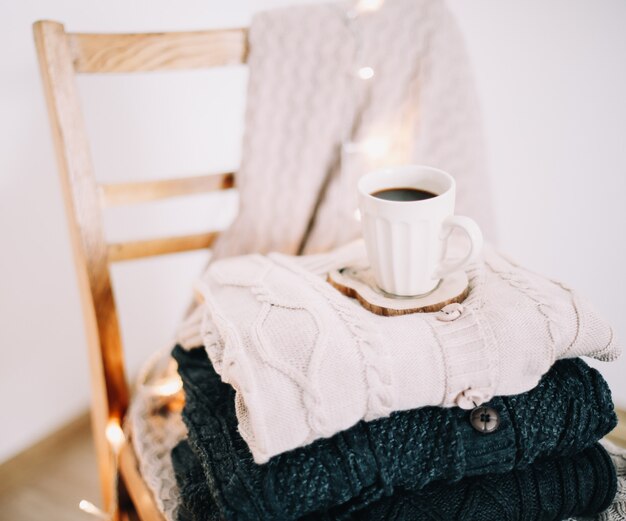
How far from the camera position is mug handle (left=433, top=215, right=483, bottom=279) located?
0.46m

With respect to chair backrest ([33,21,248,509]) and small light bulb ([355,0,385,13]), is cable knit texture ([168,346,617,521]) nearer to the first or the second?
chair backrest ([33,21,248,509])

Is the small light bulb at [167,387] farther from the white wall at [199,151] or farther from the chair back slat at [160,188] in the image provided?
the white wall at [199,151]

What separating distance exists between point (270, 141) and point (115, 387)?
0.35 meters

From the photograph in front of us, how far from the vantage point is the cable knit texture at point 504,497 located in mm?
459

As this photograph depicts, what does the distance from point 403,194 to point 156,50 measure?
33cm

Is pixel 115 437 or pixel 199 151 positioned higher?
pixel 199 151

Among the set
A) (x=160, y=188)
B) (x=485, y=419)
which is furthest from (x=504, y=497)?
(x=160, y=188)

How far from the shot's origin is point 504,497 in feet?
1.55

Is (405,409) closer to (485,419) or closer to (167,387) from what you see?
(485,419)

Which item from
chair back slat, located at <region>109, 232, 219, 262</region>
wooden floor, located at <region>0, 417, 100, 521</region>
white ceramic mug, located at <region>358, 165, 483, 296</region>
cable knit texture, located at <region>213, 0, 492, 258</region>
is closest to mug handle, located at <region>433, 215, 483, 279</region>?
white ceramic mug, located at <region>358, 165, 483, 296</region>

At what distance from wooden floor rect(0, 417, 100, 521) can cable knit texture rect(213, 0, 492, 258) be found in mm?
517

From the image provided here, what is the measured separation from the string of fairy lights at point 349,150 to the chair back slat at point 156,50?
5.1 inches

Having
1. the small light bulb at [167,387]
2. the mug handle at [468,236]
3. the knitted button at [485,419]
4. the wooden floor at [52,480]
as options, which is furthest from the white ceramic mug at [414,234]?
the wooden floor at [52,480]

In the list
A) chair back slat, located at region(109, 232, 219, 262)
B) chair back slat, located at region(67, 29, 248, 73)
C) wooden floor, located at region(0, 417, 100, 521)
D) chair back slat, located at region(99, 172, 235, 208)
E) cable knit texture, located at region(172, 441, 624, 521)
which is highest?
chair back slat, located at region(67, 29, 248, 73)
